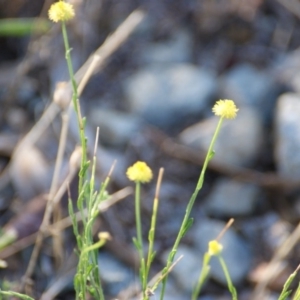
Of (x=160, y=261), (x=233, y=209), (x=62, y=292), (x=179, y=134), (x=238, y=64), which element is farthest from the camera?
(x=238, y=64)

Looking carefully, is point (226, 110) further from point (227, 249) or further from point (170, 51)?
point (170, 51)

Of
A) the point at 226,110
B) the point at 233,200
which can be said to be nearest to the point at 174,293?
the point at 233,200

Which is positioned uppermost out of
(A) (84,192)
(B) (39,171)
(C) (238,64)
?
(A) (84,192)

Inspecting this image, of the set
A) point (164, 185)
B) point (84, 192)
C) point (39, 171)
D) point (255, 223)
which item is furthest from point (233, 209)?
point (84, 192)

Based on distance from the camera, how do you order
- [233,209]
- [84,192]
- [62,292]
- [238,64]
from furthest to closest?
1. [238,64]
2. [233,209]
3. [62,292]
4. [84,192]

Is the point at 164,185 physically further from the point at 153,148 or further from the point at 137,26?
the point at 137,26

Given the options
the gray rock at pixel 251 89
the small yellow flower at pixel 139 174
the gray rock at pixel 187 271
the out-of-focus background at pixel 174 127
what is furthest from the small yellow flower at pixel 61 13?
the gray rock at pixel 251 89

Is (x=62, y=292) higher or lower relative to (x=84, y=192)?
lower

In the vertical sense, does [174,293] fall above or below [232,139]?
below
